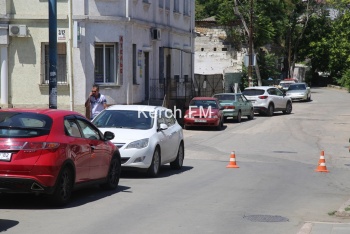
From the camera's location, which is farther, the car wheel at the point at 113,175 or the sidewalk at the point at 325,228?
the car wheel at the point at 113,175

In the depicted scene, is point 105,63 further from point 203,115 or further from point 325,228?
point 325,228

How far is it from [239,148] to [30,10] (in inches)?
421

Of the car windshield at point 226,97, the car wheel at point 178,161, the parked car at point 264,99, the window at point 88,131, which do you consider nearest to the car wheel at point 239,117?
the car windshield at point 226,97

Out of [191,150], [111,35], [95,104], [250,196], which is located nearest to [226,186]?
[250,196]

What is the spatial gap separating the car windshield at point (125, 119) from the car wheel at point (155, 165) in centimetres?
66

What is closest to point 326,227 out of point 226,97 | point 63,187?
point 63,187

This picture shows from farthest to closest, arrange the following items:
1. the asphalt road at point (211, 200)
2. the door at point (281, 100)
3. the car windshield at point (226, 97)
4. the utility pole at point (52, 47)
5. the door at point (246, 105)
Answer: the door at point (281, 100), the door at point (246, 105), the car windshield at point (226, 97), the utility pole at point (52, 47), the asphalt road at point (211, 200)

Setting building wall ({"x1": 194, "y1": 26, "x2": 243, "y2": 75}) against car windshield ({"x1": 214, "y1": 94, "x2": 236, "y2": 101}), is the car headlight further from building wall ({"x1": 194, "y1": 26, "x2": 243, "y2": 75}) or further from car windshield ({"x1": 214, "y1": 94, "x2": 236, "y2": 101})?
building wall ({"x1": 194, "y1": 26, "x2": 243, "y2": 75})

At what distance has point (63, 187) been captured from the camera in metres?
12.0

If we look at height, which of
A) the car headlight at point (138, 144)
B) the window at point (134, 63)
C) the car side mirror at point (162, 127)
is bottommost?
the car headlight at point (138, 144)

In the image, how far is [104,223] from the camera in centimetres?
1074

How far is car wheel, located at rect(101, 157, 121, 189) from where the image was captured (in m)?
14.1

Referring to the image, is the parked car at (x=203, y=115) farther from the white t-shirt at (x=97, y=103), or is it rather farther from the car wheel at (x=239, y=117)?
the white t-shirt at (x=97, y=103)

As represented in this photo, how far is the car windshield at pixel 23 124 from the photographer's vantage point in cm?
1161
